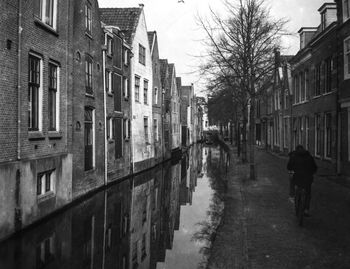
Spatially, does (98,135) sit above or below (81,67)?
below

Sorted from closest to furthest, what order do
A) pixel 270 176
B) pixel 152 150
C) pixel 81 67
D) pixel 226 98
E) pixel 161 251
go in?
pixel 161 251 < pixel 81 67 < pixel 270 176 < pixel 152 150 < pixel 226 98

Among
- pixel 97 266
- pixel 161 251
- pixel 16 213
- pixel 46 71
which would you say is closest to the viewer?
pixel 97 266

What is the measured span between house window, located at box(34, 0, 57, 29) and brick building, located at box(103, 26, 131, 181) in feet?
17.6

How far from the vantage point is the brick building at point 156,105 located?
94.2 feet

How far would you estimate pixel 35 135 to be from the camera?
1048 cm

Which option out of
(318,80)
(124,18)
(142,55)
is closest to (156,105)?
(142,55)


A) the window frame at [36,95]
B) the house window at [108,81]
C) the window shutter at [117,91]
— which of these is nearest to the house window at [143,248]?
the window frame at [36,95]

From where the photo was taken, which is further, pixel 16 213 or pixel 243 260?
pixel 16 213

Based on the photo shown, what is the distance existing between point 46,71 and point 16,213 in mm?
4367

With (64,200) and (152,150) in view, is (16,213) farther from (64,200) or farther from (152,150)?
(152,150)

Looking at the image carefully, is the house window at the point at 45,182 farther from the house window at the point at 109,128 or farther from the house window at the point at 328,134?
the house window at the point at 328,134

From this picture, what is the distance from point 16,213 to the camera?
884cm

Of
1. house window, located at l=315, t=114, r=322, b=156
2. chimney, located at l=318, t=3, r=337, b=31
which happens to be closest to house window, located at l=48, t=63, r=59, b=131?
house window, located at l=315, t=114, r=322, b=156

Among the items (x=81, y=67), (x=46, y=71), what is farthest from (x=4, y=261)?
(x=81, y=67)
